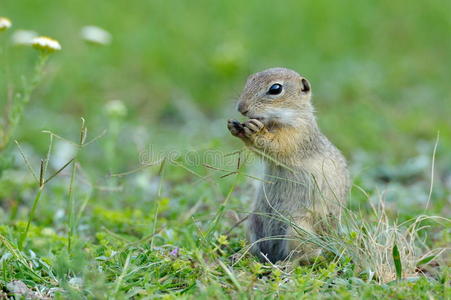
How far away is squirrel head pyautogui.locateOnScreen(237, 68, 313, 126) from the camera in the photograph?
452 centimetres

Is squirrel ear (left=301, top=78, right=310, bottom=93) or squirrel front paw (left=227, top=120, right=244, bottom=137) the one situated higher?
squirrel ear (left=301, top=78, right=310, bottom=93)

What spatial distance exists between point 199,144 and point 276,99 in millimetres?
1563

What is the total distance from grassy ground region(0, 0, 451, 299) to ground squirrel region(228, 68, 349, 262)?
0.71ft

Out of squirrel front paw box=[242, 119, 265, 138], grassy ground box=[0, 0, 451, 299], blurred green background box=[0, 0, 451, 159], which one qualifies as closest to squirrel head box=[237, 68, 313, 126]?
squirrel front paw box=[242, 119, 265, 138]

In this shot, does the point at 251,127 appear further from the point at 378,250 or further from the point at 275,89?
the point at 378,250

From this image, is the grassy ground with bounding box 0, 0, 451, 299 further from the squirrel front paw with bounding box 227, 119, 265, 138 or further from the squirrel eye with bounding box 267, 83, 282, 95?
the squirrel eye with bounding box 267, 83, 282, 95

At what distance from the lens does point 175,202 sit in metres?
5.50

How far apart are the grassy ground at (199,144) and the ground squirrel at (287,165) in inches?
8.6

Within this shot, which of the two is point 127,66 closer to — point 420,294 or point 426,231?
point 426,231

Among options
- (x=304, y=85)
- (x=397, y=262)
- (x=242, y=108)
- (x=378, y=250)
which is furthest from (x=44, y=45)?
(x=397, y=262)

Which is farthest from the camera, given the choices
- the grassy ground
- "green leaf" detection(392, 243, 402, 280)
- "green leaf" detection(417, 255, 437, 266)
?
"green leaf" detection(417, 255, 437, 266)

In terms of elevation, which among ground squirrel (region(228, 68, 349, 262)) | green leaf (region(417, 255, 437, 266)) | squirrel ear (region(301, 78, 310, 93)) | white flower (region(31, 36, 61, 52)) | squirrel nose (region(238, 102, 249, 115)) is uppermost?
white flower (region(31, 36, 61, 52))

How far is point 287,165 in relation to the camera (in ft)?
15.0

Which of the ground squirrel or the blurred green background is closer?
the ground squirrel
